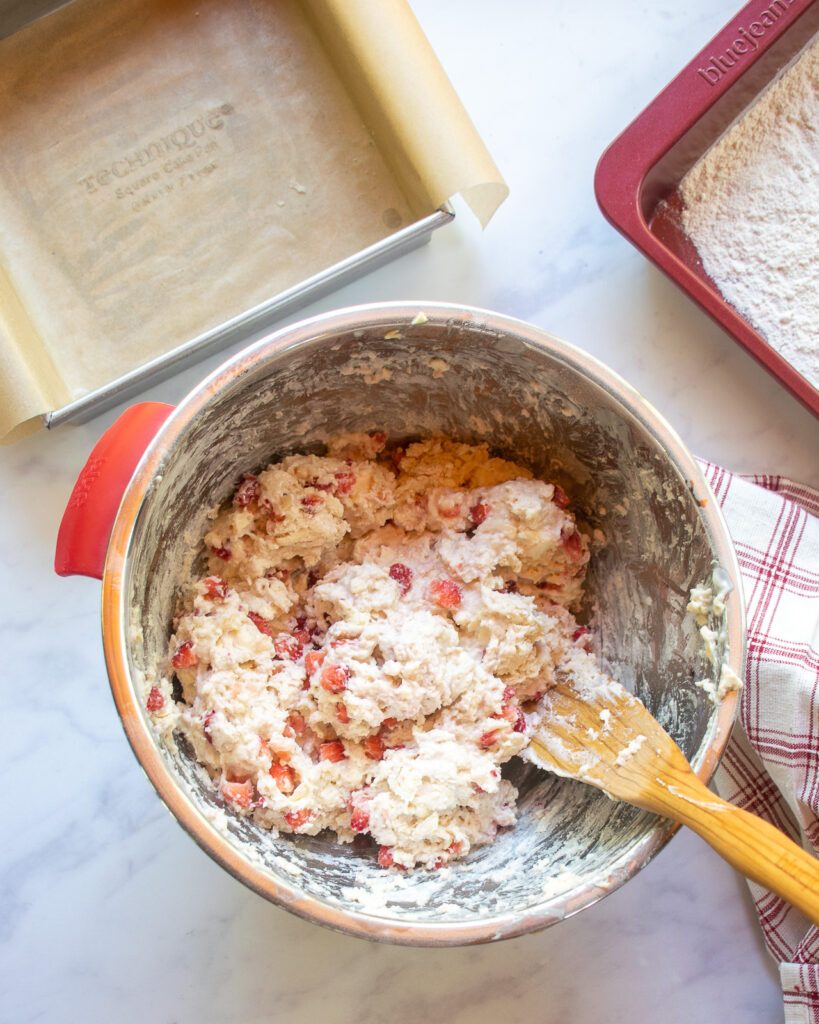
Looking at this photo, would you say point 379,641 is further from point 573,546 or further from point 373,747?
point 573,546

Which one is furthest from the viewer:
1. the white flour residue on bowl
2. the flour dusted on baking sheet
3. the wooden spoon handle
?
the flour dusted on baking sheet

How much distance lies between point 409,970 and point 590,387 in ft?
2.55

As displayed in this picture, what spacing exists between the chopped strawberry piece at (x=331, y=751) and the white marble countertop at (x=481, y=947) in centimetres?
29

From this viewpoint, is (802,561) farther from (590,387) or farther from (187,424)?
(187,424)

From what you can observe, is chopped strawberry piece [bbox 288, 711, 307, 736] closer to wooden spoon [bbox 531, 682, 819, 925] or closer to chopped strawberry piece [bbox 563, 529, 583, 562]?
wooden spoon [bbox 531, 682, 819, 925]

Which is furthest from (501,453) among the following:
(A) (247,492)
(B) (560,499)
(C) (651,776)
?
(C) (651,776)

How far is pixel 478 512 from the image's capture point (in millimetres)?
1092

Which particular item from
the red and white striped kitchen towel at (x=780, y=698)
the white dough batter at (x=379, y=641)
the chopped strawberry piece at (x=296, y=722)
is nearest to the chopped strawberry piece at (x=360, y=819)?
the white dough batter at (x=379, y=641)

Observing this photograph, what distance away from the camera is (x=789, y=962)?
119 centimetres

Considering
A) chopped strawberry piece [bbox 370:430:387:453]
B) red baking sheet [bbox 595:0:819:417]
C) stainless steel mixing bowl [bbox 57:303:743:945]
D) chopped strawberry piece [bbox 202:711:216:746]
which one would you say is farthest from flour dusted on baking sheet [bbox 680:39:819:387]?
chopped strawberry piece [bbox 202:711:216:746]

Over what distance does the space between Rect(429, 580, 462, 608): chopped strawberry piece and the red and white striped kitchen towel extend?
1.22 feet

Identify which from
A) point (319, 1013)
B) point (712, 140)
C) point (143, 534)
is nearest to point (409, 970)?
point (319, 1013)

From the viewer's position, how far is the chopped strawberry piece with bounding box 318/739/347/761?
1021 millimetres

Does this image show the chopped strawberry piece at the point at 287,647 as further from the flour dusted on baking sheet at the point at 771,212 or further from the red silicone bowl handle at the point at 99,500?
the flour dusted on baking sheet at the point at 771,212
